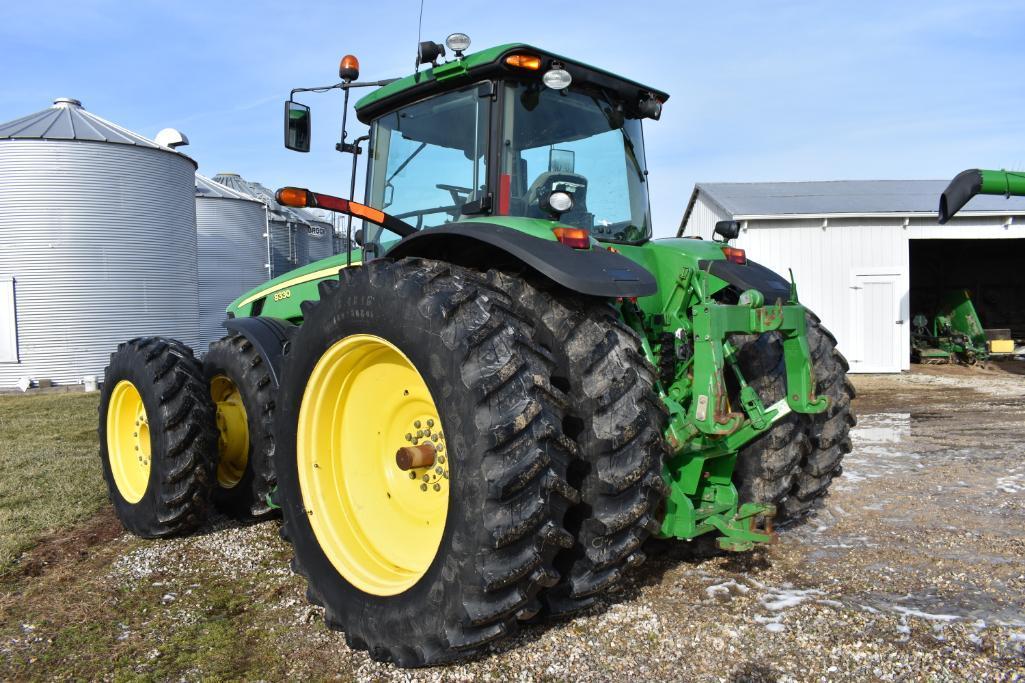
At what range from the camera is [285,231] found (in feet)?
76.2

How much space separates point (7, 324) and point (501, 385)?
16.3m

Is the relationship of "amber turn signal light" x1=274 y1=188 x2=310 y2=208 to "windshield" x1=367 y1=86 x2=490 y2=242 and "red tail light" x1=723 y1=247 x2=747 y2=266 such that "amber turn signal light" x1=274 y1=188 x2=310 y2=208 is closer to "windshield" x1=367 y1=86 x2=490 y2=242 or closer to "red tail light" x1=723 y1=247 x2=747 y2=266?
"windshield" x1=367 y1=86 x2=490 y2=242

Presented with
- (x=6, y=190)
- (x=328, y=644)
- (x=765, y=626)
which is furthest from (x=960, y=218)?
(x=6, y=190)

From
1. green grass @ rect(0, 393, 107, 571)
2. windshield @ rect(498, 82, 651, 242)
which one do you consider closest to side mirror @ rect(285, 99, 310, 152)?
windshield @ rect(498, 82, 651, 242)

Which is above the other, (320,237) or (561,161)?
(320,237)

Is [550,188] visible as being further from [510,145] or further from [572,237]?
[572,237]

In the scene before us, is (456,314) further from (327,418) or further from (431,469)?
(327,418)

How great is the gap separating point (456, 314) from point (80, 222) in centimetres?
1579

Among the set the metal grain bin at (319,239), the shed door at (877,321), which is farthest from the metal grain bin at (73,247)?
the shed door at (877,321)

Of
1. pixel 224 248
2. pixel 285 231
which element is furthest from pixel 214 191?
pixel 285 231

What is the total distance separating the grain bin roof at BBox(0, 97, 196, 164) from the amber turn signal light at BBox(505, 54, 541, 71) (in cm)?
1535

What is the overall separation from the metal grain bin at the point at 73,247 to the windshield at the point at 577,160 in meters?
14.8

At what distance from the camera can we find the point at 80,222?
50.7 feet

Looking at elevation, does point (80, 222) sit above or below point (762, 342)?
above
